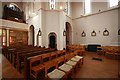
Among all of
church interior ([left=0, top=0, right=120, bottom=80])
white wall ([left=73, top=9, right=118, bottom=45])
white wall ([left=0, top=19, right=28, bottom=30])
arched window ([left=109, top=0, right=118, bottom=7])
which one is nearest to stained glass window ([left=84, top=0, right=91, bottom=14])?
church interior ([left=0, top=0, right=120, bottom=80])

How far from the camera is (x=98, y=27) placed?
1213 centimetres

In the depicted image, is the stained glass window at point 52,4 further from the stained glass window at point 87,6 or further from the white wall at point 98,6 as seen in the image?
the white wall at point 98,6

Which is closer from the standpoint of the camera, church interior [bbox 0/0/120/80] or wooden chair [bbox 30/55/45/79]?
wooden chair [bbox 30/55/45/79]

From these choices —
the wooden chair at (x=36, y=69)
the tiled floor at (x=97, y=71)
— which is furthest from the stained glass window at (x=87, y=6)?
the wooden chair at (x=36, y=69)

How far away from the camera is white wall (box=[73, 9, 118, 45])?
10.7 m

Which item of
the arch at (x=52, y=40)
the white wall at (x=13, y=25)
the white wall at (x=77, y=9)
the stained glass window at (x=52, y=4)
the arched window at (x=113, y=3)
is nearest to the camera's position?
the arched window at (x=113, y=3)

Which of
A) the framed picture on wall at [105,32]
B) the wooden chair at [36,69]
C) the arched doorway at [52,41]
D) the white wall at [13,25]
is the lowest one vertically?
the wooden chair at [36,69]

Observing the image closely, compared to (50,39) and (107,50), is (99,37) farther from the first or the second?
(50,39)

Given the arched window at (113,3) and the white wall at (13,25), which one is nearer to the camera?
the arched window at (113,3)

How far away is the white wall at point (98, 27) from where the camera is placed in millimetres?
10688

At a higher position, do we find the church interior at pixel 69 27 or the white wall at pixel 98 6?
the white wall at pixel 98 6

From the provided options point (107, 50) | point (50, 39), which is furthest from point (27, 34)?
point (107, 50)

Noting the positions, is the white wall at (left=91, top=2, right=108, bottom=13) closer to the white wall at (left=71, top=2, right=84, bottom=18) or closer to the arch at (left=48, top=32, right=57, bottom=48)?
the white wall at (left=71, top=2, right=84, bottom=18)

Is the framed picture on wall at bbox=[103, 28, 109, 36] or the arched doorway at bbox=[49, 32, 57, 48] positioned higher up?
the framed picture on wall at bbox=[103, 28, 109, 36]
